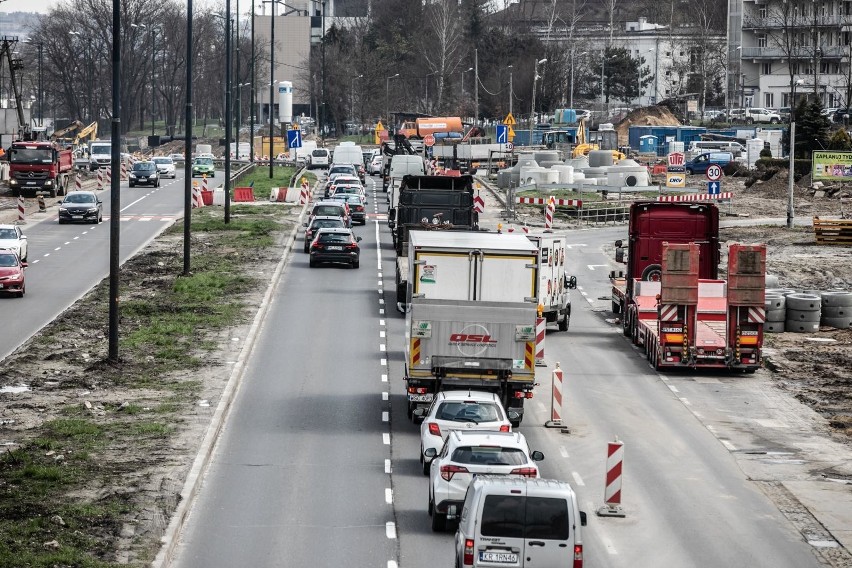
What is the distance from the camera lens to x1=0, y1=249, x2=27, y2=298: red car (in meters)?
44.8

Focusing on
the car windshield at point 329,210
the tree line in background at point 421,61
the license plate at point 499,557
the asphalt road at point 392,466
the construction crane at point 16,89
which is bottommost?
the asphalt road at point 392,466

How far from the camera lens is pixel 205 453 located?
83.9 feet

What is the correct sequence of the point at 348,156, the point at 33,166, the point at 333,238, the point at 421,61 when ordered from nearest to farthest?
the point at 333,238 → the point at 33,166 → the point at 348,156 → the point at 421,61

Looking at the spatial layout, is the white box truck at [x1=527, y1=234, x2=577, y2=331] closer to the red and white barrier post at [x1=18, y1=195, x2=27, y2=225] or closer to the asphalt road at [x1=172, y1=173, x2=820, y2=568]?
the asphalt road at [x1=172, y1=173, x2=820, y2=568]

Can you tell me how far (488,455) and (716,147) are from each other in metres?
98.1

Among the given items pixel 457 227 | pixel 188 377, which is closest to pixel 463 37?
pixel 457 227

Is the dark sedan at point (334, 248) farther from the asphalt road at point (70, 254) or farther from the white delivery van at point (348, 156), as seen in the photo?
the white delivery van at point (348, 156)

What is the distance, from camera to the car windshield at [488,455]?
2112cm

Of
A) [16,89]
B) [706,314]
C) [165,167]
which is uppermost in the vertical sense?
[16,89]

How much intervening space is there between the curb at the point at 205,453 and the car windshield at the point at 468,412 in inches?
159

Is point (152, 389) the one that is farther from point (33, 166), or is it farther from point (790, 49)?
point (790, 49)

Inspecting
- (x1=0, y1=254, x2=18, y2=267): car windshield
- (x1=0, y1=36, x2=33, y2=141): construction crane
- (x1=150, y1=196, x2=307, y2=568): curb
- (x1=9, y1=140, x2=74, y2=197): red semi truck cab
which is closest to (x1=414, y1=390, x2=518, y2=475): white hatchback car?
(x1=150, y1=196, x2=307, y2=568): curb

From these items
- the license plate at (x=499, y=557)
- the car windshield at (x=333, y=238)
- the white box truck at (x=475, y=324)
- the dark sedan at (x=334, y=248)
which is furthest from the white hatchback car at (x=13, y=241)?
the license plate at (x=499, y=557)

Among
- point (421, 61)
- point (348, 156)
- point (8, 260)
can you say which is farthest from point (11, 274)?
point (421, 61)
